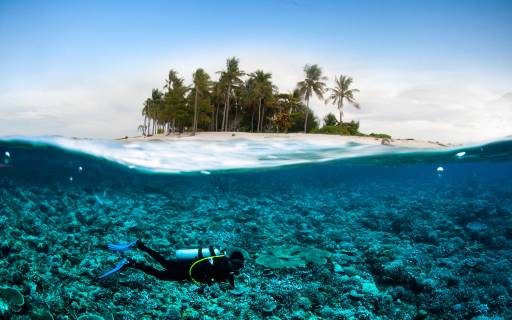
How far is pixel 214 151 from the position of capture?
14227mm

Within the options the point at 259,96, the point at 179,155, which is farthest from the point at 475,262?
the point at 259,96

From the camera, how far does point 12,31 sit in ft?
29.5

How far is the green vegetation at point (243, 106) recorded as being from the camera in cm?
2958

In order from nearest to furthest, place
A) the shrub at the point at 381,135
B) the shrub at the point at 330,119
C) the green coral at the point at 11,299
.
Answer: the green coral at the point at 11,299, the shrub at the point at 381,135, the shrub at the point at 330,119

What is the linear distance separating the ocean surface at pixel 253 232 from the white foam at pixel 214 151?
8 cm

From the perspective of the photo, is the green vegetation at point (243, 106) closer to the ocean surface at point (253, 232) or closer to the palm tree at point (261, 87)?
the palm tree at point (261, 87)

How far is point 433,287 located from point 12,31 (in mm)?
12865

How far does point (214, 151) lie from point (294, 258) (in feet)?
17.6

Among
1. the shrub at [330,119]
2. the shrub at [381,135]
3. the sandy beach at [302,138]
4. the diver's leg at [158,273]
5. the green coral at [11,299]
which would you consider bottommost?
the green coral at [11,299]

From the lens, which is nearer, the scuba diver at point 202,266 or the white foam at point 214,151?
the scuba diver at point 202,266

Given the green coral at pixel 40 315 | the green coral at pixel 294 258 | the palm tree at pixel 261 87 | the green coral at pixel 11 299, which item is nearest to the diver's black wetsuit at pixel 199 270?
the green coral at pixel 40 315

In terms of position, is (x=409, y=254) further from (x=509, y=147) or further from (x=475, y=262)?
(x=509, y=147)

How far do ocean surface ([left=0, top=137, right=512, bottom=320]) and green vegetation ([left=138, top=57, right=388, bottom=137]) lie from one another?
32.6 feet

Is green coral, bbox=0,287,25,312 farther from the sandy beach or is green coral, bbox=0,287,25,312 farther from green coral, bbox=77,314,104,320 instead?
the sandy beach
